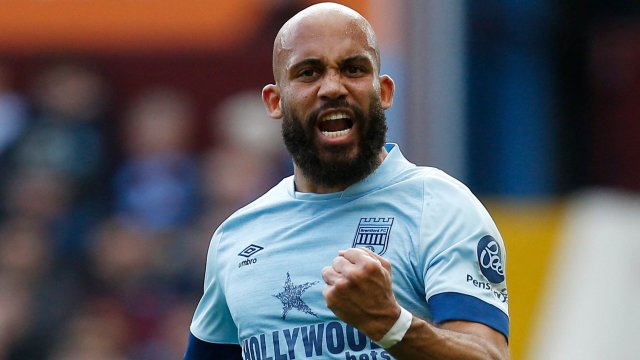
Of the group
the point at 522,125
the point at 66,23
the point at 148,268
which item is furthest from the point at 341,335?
the point at 66,23

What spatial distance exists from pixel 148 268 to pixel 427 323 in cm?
749

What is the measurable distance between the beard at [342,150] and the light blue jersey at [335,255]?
1.9 inches

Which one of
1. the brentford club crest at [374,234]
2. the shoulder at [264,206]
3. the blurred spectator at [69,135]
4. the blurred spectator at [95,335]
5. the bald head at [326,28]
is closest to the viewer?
the brentford club crest at [374,234]

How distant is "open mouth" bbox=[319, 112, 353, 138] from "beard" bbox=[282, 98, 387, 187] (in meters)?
0.03

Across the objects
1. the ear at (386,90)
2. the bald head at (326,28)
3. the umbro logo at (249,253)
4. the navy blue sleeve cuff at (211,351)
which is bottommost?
the navy blue sleeve cuff at (211,351)

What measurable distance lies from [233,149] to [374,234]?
24.7 ft

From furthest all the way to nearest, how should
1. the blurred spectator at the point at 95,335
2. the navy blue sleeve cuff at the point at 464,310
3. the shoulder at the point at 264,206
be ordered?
the blurred spectator at the point at 95,335, the shoulder at the point at 264,206, the navy blue sleeve cuff at the point at 464,310

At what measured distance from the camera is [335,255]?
4852mm

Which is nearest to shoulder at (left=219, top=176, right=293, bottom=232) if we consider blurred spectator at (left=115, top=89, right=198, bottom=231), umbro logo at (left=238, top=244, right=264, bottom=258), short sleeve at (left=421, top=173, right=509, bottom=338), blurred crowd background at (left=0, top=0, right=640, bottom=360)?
umbro logo at (left=238, top=244, right=264, bottom=258)

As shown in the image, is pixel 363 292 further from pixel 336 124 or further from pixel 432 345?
pixel 336 124

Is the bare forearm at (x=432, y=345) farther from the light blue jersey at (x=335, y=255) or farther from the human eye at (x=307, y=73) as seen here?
the human eye at (x=307, y=73)

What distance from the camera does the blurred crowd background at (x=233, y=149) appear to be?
941 centimetres

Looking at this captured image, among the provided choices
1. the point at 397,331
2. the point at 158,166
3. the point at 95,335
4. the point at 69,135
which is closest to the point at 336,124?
the point at 397,331

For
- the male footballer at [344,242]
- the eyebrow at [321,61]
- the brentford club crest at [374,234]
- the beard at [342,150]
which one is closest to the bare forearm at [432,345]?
the male footballer at [344,242]
